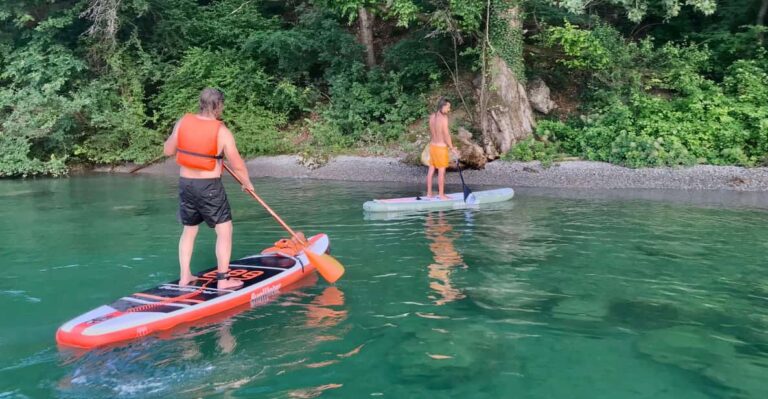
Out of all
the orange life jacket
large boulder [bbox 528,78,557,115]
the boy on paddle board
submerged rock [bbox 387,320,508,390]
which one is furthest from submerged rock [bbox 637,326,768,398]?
large boulder [bbox 528,78,557,115]

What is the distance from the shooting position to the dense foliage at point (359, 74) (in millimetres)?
13031

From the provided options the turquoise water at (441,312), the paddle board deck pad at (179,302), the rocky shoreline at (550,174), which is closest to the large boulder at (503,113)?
the rocky shoreline at (550,174)

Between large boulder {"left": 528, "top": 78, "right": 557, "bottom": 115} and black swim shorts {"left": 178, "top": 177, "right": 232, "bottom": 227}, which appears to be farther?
large boulder {"left": 528, "top": 78, "right": 557, "bottom": 115}

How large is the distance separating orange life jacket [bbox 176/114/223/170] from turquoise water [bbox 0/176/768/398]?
1392 mm

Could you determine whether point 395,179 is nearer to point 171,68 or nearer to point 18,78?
point 171,68

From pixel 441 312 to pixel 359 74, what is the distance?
13040mm

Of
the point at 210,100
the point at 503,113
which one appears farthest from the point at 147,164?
the point at 210,100

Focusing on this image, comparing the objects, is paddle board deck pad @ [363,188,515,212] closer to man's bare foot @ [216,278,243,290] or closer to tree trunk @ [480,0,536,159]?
tree trunk @ [480,0,536,159]

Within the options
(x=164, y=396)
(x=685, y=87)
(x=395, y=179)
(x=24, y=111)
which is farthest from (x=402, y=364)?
(x=24, y=111)

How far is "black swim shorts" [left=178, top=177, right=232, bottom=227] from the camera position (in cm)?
534

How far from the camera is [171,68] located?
60.6ft

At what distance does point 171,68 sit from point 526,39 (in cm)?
1062

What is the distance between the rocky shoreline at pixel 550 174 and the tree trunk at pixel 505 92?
89 cm

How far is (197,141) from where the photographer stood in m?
5.22
